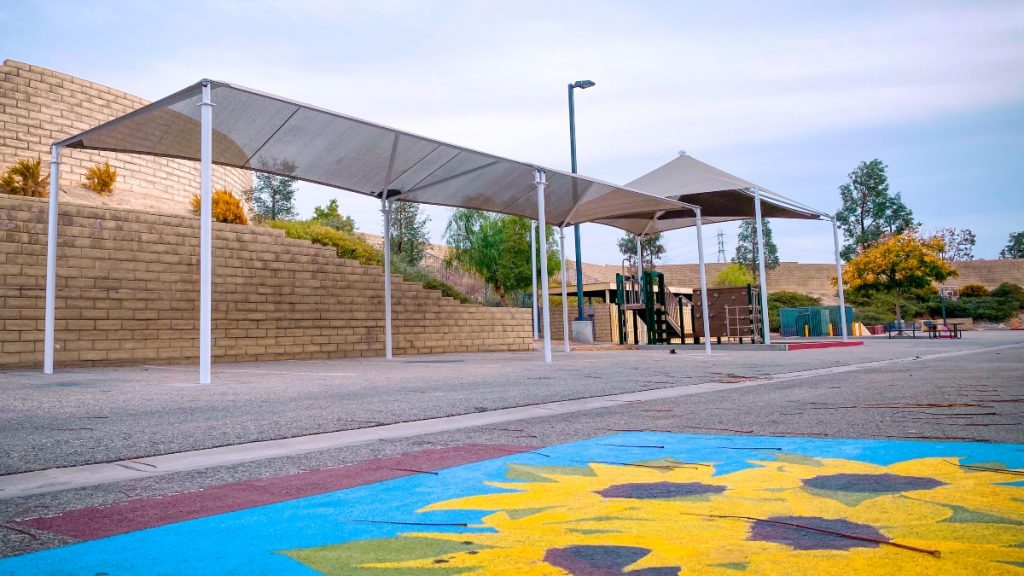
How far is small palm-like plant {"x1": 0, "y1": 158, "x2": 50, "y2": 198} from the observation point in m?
12.9

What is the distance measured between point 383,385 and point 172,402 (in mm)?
1998

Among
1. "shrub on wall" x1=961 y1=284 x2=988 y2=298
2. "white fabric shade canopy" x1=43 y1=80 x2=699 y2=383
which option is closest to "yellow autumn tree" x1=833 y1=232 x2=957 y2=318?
"shrub on wall" x1=961 y1=284 x2=988 y2=298

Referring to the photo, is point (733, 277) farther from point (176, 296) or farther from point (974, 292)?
point (176, 296)

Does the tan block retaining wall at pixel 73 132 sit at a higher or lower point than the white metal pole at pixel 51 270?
higher

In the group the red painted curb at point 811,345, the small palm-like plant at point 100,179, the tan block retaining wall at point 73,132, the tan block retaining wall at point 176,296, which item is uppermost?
the tan block retaining wall at point 73,132

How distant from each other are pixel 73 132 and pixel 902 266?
3352 centimetres

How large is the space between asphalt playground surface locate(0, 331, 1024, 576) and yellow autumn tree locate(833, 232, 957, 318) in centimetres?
2989

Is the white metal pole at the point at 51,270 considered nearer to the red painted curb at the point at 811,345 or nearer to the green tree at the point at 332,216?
the red painted curb at the point at 811,345

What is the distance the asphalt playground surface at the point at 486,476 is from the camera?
1.61m

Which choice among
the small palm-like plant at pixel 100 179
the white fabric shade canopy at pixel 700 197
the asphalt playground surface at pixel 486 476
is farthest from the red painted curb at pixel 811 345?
the small palm-like plant at pixel 100 179

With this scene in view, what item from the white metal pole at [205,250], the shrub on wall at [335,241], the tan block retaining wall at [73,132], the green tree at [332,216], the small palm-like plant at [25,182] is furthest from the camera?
the green tree at [332,216]

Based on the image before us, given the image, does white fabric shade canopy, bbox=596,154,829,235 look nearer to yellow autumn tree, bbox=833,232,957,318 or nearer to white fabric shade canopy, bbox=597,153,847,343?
white fabric shade canopy, bbox=597,153,847,343

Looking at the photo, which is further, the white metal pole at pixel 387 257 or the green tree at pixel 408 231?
the green tree at pixel 408 231

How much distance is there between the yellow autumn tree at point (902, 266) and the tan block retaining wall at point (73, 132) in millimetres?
30772
